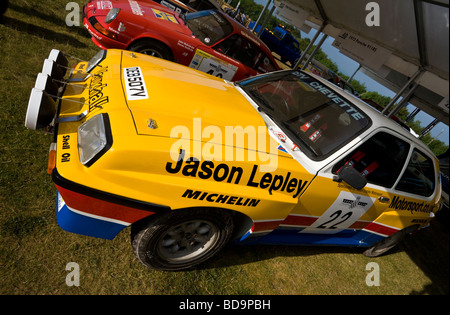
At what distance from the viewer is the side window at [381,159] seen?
2559 mm

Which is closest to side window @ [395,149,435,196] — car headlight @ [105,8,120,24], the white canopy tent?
the white canopy tent

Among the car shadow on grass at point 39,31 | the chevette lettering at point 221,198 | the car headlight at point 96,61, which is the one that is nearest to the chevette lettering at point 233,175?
the chevette lettering at point 221,198

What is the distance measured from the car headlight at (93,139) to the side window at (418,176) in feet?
9.73

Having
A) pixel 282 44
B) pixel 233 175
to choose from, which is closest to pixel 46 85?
pixel 233 175

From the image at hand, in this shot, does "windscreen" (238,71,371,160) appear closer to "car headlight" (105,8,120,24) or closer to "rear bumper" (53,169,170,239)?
"rear bumper" (53,169,170,239)

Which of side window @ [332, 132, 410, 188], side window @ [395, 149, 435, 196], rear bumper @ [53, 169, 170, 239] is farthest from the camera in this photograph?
side window @ [395, 149, 435, 196]

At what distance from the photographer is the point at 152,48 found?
435 cm

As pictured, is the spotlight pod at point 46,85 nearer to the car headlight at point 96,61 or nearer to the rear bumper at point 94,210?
the car headlight at point 96,61

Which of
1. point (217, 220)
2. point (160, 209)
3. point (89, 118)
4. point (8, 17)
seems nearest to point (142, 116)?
point (89, 118)

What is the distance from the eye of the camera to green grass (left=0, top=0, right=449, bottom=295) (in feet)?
6.08

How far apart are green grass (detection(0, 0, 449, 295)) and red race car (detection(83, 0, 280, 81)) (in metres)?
1.13

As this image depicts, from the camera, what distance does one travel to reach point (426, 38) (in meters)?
3.83

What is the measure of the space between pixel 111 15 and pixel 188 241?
3.88m

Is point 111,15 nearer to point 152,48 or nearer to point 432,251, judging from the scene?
point 152,48
